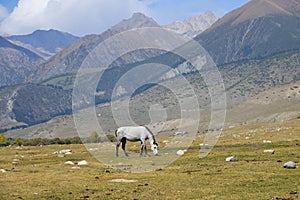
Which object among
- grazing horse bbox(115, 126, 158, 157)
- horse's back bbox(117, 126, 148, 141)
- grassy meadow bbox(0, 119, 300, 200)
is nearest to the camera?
grassy meadow bbox(0, 119, 300, 200)

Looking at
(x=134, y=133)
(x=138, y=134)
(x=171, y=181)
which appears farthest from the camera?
(x=138, y=134)

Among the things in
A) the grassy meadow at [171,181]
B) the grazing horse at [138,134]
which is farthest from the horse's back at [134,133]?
the grassy meadow at [171,181]

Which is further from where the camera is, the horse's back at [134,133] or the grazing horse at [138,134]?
the horse's back at [134,133]

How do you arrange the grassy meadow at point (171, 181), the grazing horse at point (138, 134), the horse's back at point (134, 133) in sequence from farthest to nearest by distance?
1. the horse's back at point (134, 133)
2. the grazing horse at point (138, 134)
3. the grassy meadow at point (171, 181)

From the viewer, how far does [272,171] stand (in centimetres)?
3156

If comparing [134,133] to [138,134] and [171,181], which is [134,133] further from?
[171,181]

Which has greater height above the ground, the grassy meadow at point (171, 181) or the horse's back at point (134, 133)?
the horse's back at point (134, 133)

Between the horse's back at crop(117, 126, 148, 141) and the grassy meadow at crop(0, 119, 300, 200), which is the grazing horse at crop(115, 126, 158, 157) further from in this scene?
the grassy meadow at crop(0, 119, 300, 200)

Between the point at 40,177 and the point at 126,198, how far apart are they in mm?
12837

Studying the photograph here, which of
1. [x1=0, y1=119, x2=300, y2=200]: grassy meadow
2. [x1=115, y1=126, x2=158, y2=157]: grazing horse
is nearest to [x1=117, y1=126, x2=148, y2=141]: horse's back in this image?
[x1=115, y1=126, x2=158, y2=157]: grazing horse

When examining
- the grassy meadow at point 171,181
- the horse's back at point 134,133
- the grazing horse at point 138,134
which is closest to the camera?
the grassy meadow at point 171,181

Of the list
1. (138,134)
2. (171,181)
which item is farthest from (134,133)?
(171,181)

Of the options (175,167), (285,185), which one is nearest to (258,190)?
(285,185)

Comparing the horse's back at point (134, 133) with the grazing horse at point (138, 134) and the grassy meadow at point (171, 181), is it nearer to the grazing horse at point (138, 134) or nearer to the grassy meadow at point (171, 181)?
the grazing horse at point (138, 134)
